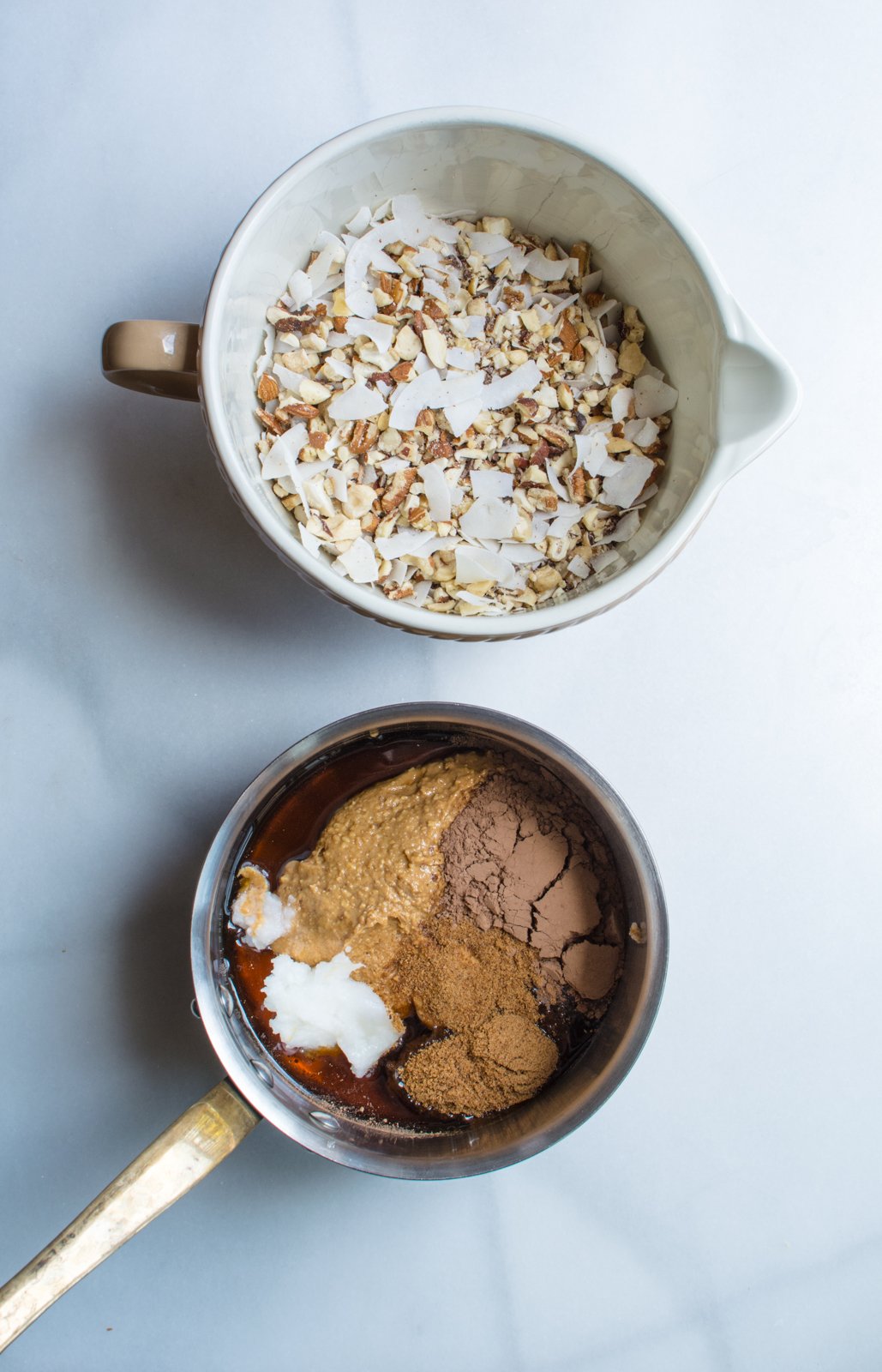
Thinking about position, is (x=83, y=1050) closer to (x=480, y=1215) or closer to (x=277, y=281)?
(x=480, y=1215)

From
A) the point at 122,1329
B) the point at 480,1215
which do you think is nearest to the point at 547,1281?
the point at 480,1215

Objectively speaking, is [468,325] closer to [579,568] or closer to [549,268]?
[549,268]

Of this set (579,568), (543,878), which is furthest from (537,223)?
(543,878)

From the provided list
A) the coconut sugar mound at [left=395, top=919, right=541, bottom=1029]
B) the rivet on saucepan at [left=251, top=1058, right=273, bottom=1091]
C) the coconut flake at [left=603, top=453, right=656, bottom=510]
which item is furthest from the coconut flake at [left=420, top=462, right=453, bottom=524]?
the rivet on saucepan at [left=251, top=1058, right=273, bottom=1091]

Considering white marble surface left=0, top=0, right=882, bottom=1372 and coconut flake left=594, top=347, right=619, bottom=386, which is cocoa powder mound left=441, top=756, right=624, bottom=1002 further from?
coconut flake left=594, top=347, right=619, bottom=386

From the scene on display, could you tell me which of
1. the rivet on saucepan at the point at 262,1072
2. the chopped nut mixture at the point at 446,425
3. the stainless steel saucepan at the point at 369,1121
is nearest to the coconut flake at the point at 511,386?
the chopped nut mixture at the point at 446,425

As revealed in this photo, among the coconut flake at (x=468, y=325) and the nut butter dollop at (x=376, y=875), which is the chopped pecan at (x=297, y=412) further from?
the nut butter dollop at (x=376, y=875)
